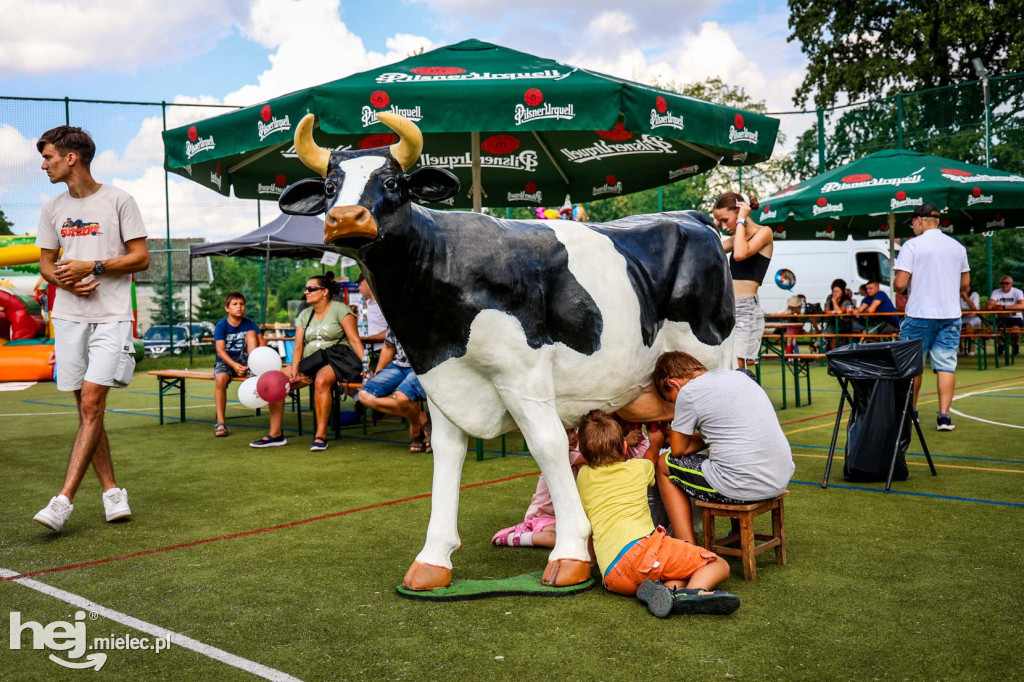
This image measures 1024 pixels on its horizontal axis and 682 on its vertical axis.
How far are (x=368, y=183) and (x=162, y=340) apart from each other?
87.3ft

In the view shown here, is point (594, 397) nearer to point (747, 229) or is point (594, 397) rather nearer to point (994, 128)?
point (747, 229)

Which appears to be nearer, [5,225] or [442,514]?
[442,514]

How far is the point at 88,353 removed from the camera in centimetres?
491

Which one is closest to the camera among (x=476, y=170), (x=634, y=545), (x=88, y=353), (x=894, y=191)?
(x=634, y=545)

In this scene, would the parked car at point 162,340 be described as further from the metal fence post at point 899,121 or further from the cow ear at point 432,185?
the cow ear at point 432,185

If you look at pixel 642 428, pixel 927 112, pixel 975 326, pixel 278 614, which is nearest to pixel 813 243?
pixel 927 112

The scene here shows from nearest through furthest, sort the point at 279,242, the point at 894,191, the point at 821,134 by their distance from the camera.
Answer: the point at 894,191 → the point at 279,242 → the point at 821,134

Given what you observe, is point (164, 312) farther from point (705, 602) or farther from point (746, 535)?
point (705, 602)

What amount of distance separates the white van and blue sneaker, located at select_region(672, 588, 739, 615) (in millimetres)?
20010

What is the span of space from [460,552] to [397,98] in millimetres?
3256

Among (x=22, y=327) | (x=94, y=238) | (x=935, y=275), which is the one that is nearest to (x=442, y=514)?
(x=94, y=238)

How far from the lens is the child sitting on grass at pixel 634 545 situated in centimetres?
333

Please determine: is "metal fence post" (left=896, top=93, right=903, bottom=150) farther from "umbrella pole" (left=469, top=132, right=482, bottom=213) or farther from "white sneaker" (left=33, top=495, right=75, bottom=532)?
"white sneaker" (left=33, top=495, right=75, bottom=532)

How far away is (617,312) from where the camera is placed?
389 cm
